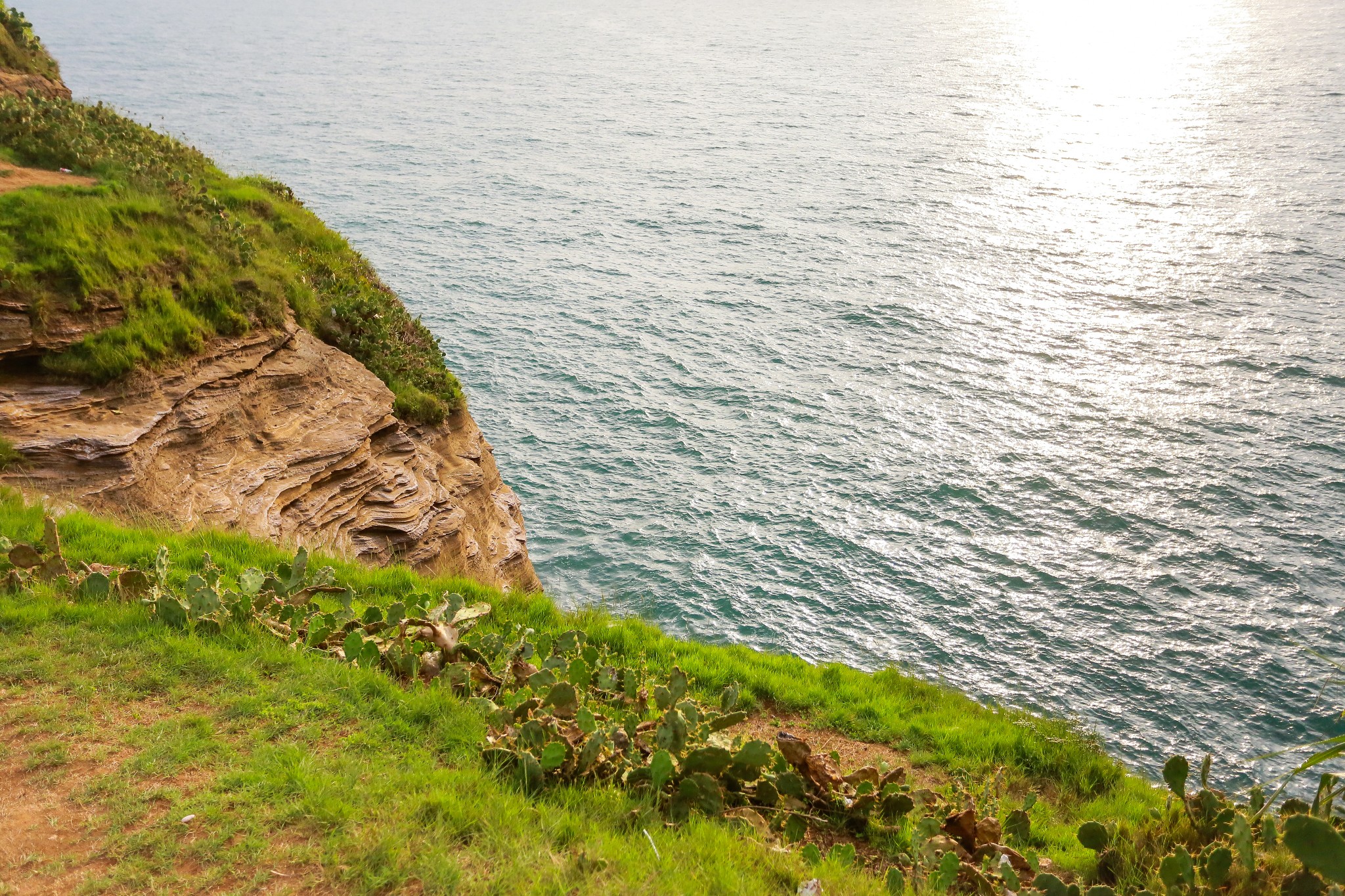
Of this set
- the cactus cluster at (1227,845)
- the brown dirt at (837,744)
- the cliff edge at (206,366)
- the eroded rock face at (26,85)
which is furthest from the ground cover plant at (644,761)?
the eroded rock face at (26,85)

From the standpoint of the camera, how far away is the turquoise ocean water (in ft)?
67.4

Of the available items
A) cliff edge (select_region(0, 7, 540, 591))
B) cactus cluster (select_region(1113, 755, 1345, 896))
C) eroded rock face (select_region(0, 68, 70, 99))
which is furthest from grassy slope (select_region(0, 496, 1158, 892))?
eroded rock face (select_region(0, 68, 70, 99))

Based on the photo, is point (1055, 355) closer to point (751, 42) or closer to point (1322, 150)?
point (1322, 150)

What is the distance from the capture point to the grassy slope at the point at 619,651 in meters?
6.25

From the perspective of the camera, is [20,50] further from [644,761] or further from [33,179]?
[644,761]

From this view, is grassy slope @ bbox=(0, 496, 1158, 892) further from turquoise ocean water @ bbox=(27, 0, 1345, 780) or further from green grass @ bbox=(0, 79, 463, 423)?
turquoise ocean water @ bbox=(27, 0, 1345, 780)

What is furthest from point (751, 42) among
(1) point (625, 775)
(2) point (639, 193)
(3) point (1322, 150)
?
(1) point (625, 775)

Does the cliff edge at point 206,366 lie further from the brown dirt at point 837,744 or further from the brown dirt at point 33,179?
the brown dirt at point 837,744

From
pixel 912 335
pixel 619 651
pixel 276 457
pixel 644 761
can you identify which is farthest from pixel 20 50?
pixel 912 335

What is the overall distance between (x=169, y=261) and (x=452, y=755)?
11.0 metres

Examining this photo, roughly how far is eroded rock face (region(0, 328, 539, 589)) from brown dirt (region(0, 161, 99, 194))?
3.80 metres

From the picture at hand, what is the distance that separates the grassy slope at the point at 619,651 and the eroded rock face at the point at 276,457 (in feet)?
5.08

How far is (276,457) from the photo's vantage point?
569 inches

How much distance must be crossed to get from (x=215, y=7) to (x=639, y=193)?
89542 millimetres
